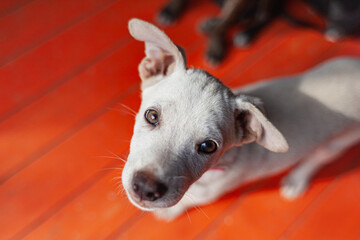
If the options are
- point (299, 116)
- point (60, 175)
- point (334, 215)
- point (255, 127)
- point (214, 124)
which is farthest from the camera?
point (334, 215)

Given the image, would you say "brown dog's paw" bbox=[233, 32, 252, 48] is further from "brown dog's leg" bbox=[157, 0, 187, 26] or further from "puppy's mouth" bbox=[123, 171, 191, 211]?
"puppy's mouth" bbox=[123, 171, 191, 211]

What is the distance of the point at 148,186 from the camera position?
1.35 meters

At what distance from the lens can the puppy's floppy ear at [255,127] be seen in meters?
1.49

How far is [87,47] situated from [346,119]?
224cm

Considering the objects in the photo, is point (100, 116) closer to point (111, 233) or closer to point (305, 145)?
point (111, 233)

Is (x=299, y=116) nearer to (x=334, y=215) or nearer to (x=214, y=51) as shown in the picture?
(x=334, y=215)


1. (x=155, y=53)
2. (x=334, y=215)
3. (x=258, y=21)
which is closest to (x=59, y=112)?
(x=155, y=53)

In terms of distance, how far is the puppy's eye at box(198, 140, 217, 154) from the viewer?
1.52 meters

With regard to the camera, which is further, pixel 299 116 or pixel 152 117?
pixel 299 116

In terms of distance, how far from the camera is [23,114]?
2.67 m

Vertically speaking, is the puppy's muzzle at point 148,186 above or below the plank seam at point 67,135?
above

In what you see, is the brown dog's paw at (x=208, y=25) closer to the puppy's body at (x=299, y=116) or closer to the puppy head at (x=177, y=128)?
the puppy's body at (x=299, y=116)

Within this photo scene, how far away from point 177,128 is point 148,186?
286mm

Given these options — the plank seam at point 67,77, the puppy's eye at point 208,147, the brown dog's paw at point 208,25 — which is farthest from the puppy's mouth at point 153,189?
the brown dog's paw at point 208,25
